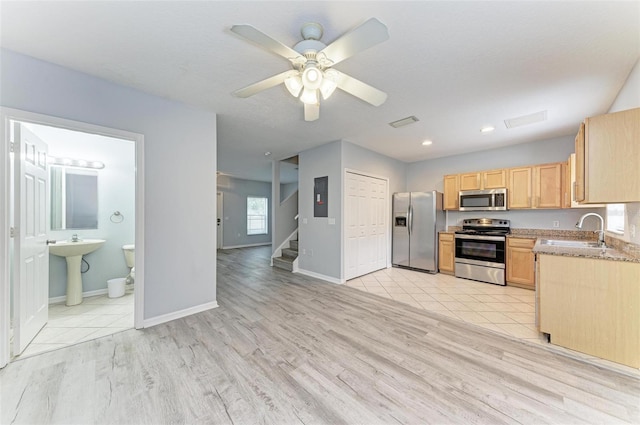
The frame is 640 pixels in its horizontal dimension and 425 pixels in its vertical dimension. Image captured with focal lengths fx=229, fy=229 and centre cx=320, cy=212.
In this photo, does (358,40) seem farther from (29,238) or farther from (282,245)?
(282,245)

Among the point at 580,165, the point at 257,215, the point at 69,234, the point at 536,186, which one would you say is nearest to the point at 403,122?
the point at 580,165

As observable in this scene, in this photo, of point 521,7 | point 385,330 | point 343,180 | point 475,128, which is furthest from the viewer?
point 343,180

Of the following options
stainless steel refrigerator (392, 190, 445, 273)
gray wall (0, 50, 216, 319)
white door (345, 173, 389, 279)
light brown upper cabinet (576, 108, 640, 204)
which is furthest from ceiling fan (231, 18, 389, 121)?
stainless steel refrigerator (392, 190, 445, 273)

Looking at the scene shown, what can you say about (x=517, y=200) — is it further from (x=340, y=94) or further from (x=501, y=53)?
(x=340, y=94)

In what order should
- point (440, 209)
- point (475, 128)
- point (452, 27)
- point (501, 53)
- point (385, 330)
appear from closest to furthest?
point (452, 27) < point (501, 53) < point (385, 330) < point (475, 128) < point (440, 209)

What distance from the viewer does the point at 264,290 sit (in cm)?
380

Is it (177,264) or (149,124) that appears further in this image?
(177,264)

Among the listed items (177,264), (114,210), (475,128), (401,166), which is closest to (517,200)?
(475,128)

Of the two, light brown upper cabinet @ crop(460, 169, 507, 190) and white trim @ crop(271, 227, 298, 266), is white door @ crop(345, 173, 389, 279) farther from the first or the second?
white trim @ crop(271, 227, 298, 266)

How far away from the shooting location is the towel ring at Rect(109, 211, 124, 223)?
3740 millimetres

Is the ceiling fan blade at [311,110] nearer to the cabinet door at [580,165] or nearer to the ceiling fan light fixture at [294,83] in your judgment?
the ceiling fan light fixture at [294,83]

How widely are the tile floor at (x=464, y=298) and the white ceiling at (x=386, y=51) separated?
2.60m

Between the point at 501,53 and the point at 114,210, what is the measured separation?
5.37m

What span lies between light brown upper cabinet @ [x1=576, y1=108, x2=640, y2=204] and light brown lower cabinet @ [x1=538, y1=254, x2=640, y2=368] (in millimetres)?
586
